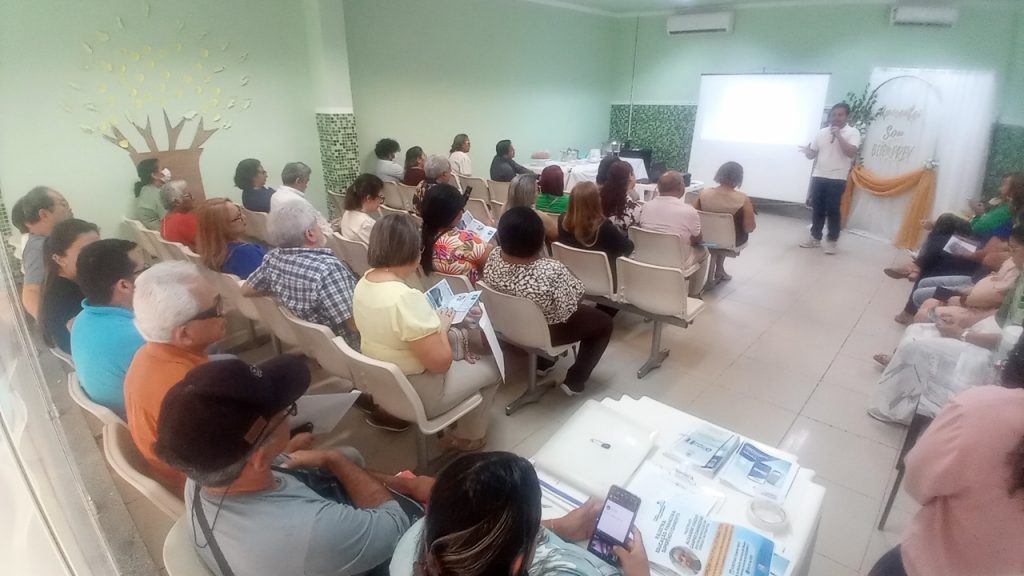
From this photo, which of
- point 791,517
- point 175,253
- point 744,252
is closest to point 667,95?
point 744,252

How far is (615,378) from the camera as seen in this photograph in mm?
3039

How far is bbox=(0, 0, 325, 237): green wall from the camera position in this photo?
3834mm

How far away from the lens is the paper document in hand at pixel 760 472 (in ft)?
4.15

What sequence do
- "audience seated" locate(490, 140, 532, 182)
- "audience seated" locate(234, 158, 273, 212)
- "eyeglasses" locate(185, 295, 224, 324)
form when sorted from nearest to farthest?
1. "eyeglasses" locate(185, 295, 224, 324)
2. "audience seated" locate(234, 158, 273, 212)
3. "audience seated" locate(490, 140, 532, 182)

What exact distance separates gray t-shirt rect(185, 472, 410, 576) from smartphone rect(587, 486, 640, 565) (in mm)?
493

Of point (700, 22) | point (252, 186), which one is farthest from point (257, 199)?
point (700, 22)

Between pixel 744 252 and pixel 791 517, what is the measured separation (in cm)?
491

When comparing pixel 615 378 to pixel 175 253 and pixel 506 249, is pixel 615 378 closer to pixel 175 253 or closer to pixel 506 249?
pixel 506 249

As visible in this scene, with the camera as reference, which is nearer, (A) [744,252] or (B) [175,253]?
(B) [175,253]

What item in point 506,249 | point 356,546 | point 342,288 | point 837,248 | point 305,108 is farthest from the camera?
point 837,248

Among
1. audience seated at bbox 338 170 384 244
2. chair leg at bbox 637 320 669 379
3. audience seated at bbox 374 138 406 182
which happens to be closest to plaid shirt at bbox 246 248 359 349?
audience seated at bbox 338 170 384 244

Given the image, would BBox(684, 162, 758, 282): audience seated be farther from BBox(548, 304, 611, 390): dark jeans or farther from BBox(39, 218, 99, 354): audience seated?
BBox(39, 218, 99, 354): audience seated

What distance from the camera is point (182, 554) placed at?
1.03 meters

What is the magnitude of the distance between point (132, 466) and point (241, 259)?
5.35ft
